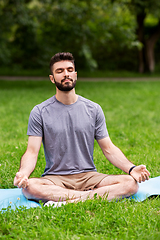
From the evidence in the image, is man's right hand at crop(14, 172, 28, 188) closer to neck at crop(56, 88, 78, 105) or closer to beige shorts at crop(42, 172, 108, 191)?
beige shorts at crop(42, 172, 108, 191)

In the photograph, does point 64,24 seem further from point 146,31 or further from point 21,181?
point 21,181

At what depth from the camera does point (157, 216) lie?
296 cm

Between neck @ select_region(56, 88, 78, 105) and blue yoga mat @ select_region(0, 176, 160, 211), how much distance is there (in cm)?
118

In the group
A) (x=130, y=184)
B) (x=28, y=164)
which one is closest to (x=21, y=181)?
(x=28, y=164)

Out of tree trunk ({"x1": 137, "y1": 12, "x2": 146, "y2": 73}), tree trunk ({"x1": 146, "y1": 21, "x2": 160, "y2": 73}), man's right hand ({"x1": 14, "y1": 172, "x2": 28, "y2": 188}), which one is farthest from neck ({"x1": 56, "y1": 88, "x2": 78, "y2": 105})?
tree trunk ({"x1": 146, "y1": 21, "x2": 160, "y2": 73})

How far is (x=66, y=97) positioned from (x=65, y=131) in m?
0.39

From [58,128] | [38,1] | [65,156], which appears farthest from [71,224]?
[38,1]

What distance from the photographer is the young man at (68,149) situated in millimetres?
3223

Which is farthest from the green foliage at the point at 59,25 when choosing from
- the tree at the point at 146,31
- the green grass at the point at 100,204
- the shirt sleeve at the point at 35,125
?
the shirt sleeve at the point at 35,125

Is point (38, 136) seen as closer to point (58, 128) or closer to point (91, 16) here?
point (58, 128)

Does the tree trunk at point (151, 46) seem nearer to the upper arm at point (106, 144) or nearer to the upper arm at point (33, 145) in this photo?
the upper arm at point (106, 144)

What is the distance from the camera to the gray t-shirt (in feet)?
11.0

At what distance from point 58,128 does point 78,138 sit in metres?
0.26

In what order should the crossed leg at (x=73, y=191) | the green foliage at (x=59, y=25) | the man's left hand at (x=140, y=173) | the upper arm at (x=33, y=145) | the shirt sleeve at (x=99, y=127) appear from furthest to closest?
the green foliage at (x=59, y=25) < the shirt sleeve at (x=99, y=127) < the upper arm at (x=33, y=145) < the crossed leg at (x=73, y=191) < the man's left hand at (x=140, y=173)
